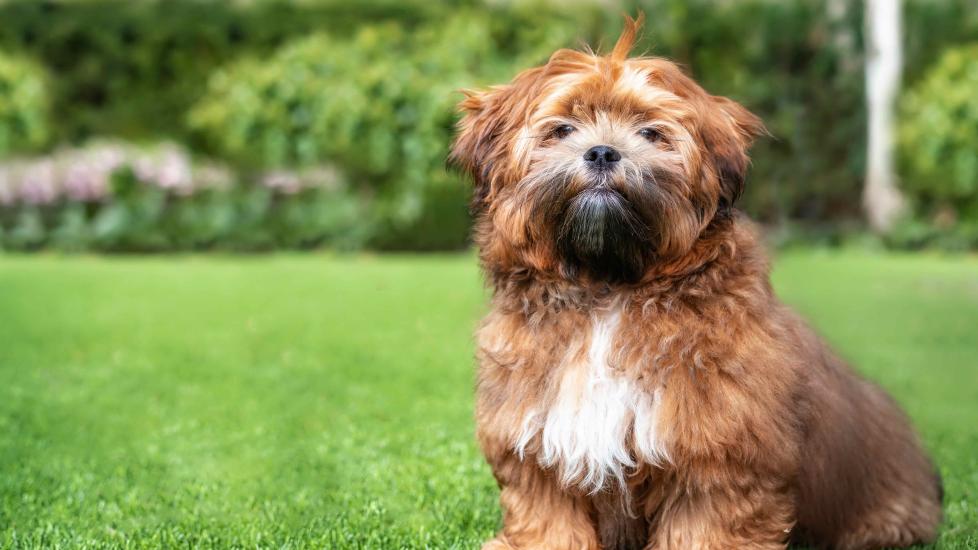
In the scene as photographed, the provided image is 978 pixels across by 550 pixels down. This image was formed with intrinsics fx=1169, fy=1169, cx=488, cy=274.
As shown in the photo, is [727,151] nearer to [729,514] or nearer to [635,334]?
[635,334]

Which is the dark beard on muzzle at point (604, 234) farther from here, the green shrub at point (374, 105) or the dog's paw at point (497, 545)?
the green shrub at point (374, 105)

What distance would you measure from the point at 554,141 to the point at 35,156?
10431 millimetres

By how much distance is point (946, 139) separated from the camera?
499 inches

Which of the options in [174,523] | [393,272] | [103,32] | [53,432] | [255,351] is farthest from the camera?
[103,32]

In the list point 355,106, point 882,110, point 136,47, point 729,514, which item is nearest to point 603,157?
point 729,514

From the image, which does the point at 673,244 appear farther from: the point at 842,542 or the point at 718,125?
the point at 842,542

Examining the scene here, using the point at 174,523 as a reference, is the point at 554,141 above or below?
above

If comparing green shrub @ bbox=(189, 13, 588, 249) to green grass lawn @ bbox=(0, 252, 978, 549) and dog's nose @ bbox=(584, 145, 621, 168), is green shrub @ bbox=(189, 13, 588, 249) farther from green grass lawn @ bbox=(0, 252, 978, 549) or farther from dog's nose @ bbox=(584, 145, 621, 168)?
dog's nose @ bbox=(584, 145, 621, 168)

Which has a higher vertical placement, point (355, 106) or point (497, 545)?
point (497, 545)

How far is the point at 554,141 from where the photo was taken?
326 centimetres

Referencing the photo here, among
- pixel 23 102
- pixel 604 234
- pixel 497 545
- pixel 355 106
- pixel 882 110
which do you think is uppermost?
pixel 604 234

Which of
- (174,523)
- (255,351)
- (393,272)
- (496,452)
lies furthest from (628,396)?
(393,272)

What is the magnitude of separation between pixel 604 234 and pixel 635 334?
28 cm

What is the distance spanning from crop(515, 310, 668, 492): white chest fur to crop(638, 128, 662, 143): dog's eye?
49cm
